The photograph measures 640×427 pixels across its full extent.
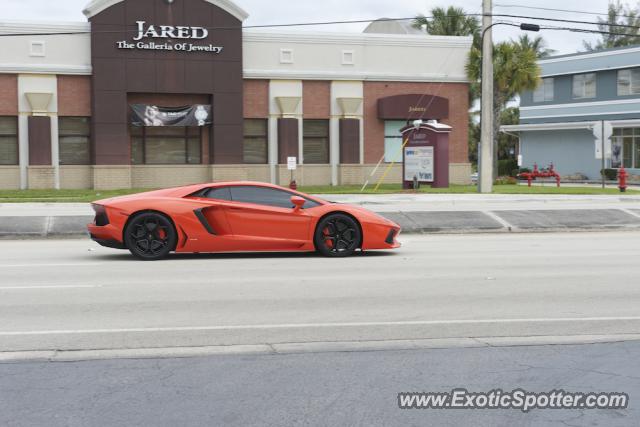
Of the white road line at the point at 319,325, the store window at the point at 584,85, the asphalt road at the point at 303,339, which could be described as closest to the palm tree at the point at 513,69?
the store window at the point at 584,85

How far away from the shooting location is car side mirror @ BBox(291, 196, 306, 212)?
532 inches

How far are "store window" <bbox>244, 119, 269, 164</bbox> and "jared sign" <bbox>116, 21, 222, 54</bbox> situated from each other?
12.3ft

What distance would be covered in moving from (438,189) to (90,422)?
1093 inches

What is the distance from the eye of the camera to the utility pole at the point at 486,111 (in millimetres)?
29656

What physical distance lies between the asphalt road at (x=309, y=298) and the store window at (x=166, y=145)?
22.3m

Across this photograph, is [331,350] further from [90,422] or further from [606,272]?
[606,272]

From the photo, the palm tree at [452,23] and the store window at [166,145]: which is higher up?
the palm tree at [452,23]

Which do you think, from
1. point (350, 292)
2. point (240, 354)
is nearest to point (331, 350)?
point (240, 354)

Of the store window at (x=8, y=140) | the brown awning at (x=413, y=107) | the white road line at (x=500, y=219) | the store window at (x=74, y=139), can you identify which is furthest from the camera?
the brown awning at (x=413, y=107)

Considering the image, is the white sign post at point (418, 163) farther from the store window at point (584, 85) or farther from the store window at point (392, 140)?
the store window at point (584, 85)

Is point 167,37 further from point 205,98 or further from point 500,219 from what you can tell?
point 500,219

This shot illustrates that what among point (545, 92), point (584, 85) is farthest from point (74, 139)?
point (545, 92)

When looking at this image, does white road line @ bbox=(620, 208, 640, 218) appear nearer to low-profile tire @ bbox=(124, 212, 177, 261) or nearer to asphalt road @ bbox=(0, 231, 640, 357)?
asphalt road @ bbox=(0, 231, 640, 357)

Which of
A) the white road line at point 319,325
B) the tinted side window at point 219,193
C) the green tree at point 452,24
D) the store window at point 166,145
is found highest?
the green tree at point 452,24
